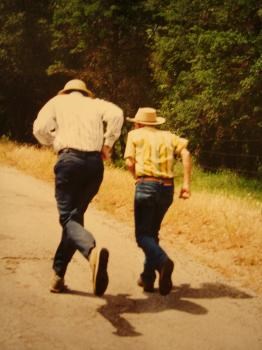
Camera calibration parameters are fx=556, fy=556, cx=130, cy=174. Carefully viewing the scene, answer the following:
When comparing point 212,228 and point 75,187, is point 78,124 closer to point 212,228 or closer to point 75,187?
point 75,187

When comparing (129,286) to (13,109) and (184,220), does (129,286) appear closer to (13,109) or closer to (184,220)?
(184,220)

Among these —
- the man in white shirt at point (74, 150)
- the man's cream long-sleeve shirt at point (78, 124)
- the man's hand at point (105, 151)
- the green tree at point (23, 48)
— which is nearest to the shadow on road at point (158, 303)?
the man in white shirt at point (74, 150)

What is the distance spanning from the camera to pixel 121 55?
23.2 metres

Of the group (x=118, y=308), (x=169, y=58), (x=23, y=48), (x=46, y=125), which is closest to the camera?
(x=118, y=308)

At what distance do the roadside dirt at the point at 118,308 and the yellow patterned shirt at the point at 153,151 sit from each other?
1.24 m

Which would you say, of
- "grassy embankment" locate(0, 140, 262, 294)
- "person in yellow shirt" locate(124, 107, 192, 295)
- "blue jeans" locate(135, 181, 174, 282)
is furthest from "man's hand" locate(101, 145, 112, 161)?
"grassy embankment" locate(0, 140, 262, 294)

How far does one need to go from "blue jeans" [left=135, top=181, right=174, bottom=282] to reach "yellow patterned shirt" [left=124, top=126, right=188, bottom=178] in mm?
137

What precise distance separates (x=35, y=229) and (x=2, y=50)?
78.7 ft

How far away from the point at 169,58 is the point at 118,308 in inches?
655

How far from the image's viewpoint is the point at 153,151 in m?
5.44

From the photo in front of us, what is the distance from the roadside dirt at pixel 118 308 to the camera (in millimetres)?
4273

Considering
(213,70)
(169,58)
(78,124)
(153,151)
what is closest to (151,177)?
(153,151)

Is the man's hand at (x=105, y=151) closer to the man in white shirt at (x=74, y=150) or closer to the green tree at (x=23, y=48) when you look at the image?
the man in white shirt at (x=74, y=150)

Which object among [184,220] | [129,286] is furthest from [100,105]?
[184,220]
